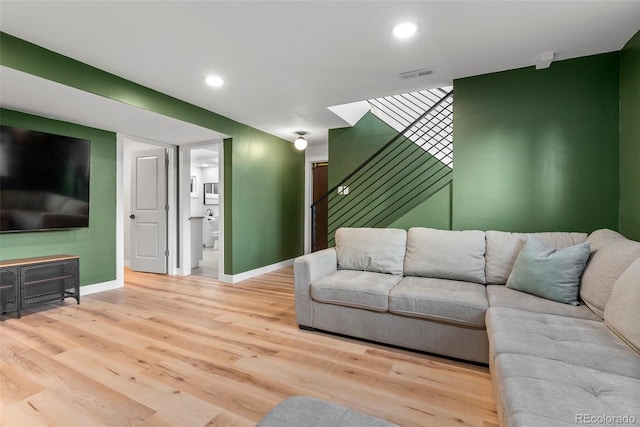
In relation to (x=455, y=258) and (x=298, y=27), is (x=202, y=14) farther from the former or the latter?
(x=455, y=258)

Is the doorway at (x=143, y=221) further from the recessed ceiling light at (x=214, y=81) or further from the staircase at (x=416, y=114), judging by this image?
the staircase at (x=416, y=114)

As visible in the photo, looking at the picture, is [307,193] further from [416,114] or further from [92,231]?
[92,231]

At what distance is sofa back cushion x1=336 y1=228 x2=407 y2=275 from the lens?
9.16ft

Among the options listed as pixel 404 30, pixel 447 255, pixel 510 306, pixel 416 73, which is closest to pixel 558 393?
pixel 510 306

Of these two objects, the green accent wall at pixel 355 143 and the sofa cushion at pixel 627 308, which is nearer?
the sofa cushion at pixel 627 308

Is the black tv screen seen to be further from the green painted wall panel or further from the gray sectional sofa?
the green painted wall panel

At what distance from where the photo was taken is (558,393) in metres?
1.01

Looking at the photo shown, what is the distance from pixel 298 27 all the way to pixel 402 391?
2.45m

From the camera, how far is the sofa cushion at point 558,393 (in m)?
0.90

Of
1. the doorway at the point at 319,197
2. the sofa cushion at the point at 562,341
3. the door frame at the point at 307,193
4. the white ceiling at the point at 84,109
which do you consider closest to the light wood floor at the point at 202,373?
the sofa cushion at the point at 562,341

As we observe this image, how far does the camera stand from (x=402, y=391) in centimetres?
172

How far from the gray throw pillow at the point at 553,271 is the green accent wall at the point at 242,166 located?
11.6 feet

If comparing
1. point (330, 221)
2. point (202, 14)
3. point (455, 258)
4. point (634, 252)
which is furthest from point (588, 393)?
point (330, 221)

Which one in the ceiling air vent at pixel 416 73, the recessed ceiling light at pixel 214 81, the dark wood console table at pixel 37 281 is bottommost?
the dark wood console table at pixel 37 281
